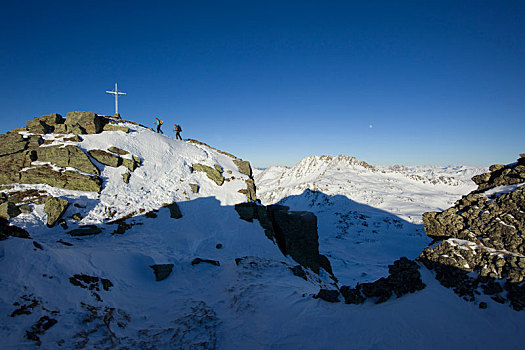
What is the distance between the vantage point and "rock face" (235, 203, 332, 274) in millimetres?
22547

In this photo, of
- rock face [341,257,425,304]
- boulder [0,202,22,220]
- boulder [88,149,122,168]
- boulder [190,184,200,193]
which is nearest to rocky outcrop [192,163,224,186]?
boulder [190,184,200,193]

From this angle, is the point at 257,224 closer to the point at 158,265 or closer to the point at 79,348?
the point at 158,265

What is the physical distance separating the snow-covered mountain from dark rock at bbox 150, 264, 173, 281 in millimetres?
92

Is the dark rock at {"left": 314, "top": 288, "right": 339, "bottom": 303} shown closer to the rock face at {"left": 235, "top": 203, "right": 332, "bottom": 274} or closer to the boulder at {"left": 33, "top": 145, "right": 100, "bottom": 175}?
the rock face at {"left": 235, "top": 203, "right": 332, "bottom": 274}

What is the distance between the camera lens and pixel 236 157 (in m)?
34.4

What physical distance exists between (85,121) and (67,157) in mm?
6181

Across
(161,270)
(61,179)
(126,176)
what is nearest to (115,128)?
(126,176)

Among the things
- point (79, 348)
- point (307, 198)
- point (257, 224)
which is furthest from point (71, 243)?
point (307, 198)

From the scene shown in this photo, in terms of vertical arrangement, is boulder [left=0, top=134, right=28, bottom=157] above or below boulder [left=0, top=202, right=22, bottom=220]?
above

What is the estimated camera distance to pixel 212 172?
28234 millimetres

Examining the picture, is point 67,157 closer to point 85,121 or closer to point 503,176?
point 85,121

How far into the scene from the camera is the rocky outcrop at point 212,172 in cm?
2753

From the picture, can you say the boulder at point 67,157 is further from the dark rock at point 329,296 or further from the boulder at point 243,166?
the dark rock at point 329,296

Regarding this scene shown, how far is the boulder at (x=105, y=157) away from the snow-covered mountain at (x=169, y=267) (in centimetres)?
12
